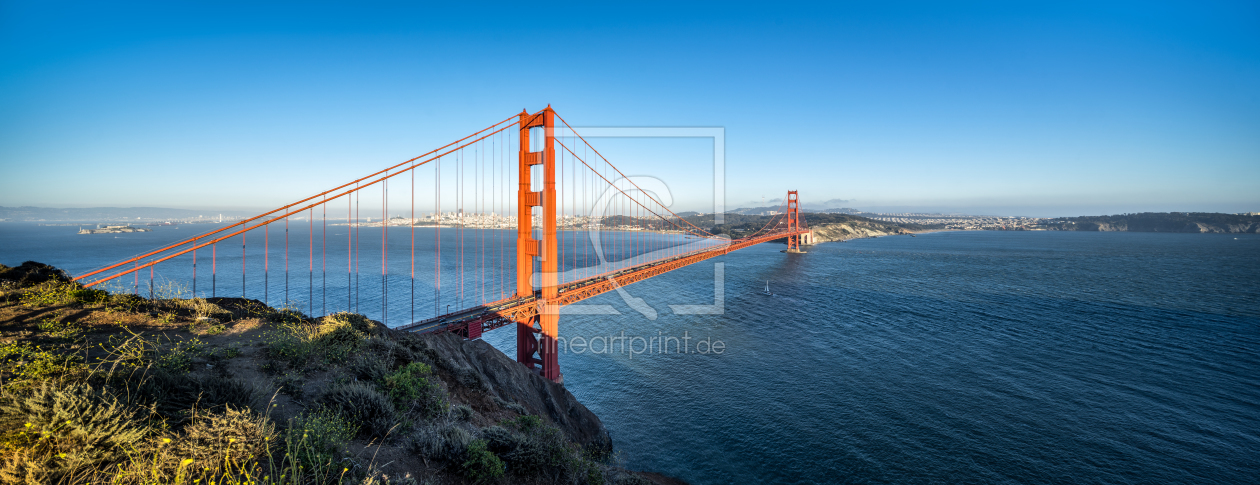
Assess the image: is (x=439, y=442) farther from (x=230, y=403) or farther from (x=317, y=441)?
(x=230, y=403)

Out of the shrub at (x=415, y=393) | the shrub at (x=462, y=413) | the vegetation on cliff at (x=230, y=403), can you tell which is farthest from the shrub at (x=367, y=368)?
the shrub at (x=462, y=413)

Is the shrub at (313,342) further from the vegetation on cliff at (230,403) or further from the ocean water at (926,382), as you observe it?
the ocean water at (926,382)

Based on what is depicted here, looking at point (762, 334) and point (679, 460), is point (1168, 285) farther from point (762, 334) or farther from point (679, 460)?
point (679, 460)

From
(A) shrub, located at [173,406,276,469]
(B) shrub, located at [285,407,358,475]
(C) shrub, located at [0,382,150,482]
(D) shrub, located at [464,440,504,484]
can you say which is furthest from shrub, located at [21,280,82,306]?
(D) shrub, located at [464,440,504,484]

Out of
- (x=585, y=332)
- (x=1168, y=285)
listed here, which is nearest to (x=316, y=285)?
(x=585, y=332)

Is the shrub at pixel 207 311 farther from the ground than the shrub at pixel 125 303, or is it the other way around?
the shrub at pixel 125 303

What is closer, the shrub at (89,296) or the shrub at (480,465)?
the shrub at (480,465)

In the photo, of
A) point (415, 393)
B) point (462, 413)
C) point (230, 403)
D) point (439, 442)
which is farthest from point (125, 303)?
point (439, 442)

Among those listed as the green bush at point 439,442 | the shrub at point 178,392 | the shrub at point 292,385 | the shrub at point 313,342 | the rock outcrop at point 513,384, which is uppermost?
the shrub at point 178,392
